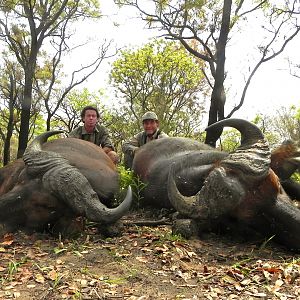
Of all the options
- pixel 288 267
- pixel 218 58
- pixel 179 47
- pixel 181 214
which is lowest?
pixel 288 267

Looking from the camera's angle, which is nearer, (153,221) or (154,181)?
(153,221)

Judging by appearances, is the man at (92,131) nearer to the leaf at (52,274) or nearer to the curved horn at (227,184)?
the curved horn at (227,184)

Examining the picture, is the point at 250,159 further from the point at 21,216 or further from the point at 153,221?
the point at 21,216

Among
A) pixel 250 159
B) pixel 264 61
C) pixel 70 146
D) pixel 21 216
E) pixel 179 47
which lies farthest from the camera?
pixel 179 47

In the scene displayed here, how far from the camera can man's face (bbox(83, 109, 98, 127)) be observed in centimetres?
787

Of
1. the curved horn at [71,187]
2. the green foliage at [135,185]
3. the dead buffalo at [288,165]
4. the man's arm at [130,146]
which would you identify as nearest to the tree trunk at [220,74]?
the man's arm at [130,146]

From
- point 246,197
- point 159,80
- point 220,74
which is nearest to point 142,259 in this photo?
point 246,197

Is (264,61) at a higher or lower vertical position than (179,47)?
lower

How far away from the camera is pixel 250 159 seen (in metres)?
4.29

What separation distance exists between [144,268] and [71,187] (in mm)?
1286

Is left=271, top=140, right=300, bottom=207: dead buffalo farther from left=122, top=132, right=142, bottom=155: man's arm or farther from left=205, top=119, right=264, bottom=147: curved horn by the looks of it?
left=122, top=132, right=142, bottom=155: man's arm

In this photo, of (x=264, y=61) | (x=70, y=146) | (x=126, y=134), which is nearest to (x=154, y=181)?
(x=70, y=146)

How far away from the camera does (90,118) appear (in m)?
7.87

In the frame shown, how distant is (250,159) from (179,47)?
75.7ft
